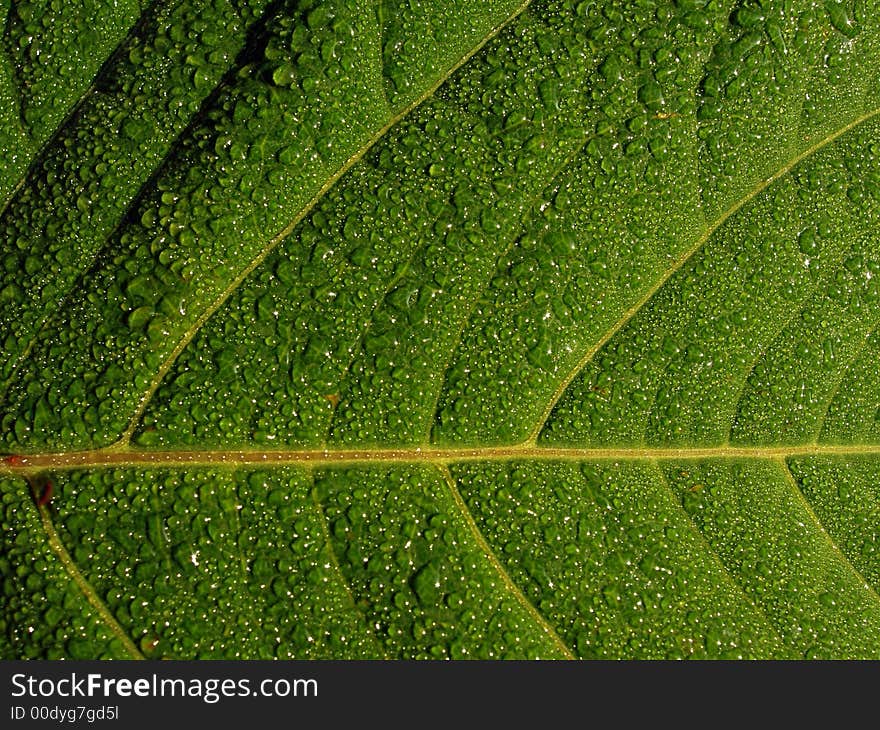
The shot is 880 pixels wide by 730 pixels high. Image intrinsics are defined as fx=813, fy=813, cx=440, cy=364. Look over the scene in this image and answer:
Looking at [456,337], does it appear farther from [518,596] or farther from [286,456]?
[518,596]

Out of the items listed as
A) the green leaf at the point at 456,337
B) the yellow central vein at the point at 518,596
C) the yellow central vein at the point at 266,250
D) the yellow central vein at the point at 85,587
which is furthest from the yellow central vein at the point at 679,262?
the yellow central vein at the point at 85,587

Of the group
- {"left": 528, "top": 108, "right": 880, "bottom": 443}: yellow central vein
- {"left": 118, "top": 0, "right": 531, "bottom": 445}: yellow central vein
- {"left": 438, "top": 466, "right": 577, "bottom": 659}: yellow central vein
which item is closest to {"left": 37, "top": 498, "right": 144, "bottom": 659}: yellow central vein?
{"left": 118, "top": 0, "right": 531, "bottom": 445}: yellow central vein

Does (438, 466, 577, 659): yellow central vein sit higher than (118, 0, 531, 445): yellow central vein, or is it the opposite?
(118, 0, 531, 445): yellow central vein

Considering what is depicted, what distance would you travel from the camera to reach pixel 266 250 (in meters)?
1.96

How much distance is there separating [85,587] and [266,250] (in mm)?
888

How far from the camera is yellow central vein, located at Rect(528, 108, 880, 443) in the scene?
1996 millimetres

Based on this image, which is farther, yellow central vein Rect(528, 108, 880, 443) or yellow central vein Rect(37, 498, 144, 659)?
yellow central vein Rect(528, 108, 880, 443)

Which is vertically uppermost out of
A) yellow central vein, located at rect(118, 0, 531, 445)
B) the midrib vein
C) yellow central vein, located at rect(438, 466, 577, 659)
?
yellow central vein, located at rect(118, 0, 531, 445)

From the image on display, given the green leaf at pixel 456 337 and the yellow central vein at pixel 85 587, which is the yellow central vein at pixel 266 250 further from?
the yellow central vein at pixel 85 587

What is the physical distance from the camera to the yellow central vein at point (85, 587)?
186cm

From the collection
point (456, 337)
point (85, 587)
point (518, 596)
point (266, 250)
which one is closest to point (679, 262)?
point (456, 337)

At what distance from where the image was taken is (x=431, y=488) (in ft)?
6.42

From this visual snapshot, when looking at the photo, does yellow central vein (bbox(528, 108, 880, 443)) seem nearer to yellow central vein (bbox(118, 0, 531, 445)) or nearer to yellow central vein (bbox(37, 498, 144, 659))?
yellow central vein (bbox(118, 0, 531, 445))

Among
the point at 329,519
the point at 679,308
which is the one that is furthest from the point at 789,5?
the point at 329,519
